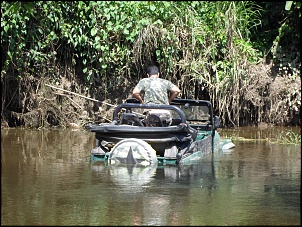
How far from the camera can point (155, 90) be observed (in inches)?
514

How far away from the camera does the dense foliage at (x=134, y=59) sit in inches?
722

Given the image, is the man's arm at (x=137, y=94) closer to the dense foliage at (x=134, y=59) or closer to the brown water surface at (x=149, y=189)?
the brown water surface at (x=149, y=189)

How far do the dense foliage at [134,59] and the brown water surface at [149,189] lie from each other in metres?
3.71

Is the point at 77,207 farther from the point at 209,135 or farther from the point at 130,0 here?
the point at 130,0

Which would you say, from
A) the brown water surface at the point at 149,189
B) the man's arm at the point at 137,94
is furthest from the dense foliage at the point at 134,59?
the man's arm at the point at 137,94

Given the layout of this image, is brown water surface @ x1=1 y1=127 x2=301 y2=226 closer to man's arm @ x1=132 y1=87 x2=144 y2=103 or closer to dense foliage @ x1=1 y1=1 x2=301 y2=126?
man's arm @ x1=132 y1=87 x2=144 y2=103

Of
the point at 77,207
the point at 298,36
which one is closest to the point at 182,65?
the point at 298,36

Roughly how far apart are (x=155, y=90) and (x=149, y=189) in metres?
3.12

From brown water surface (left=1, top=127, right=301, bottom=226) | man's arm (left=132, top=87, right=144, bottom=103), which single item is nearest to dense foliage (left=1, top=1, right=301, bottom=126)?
brown water surface (left=1, top=127, right=301, bottom=226)

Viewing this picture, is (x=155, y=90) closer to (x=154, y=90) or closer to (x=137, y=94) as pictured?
(x=154, y=90)

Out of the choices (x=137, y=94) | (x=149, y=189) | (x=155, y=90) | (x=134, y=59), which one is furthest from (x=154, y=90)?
(x=134, y=59)

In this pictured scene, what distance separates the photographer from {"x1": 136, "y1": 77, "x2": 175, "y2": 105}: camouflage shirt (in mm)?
13055

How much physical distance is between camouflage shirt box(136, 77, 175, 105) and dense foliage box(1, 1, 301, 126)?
Result: 5.26 metres

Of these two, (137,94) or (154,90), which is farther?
(137,94)
